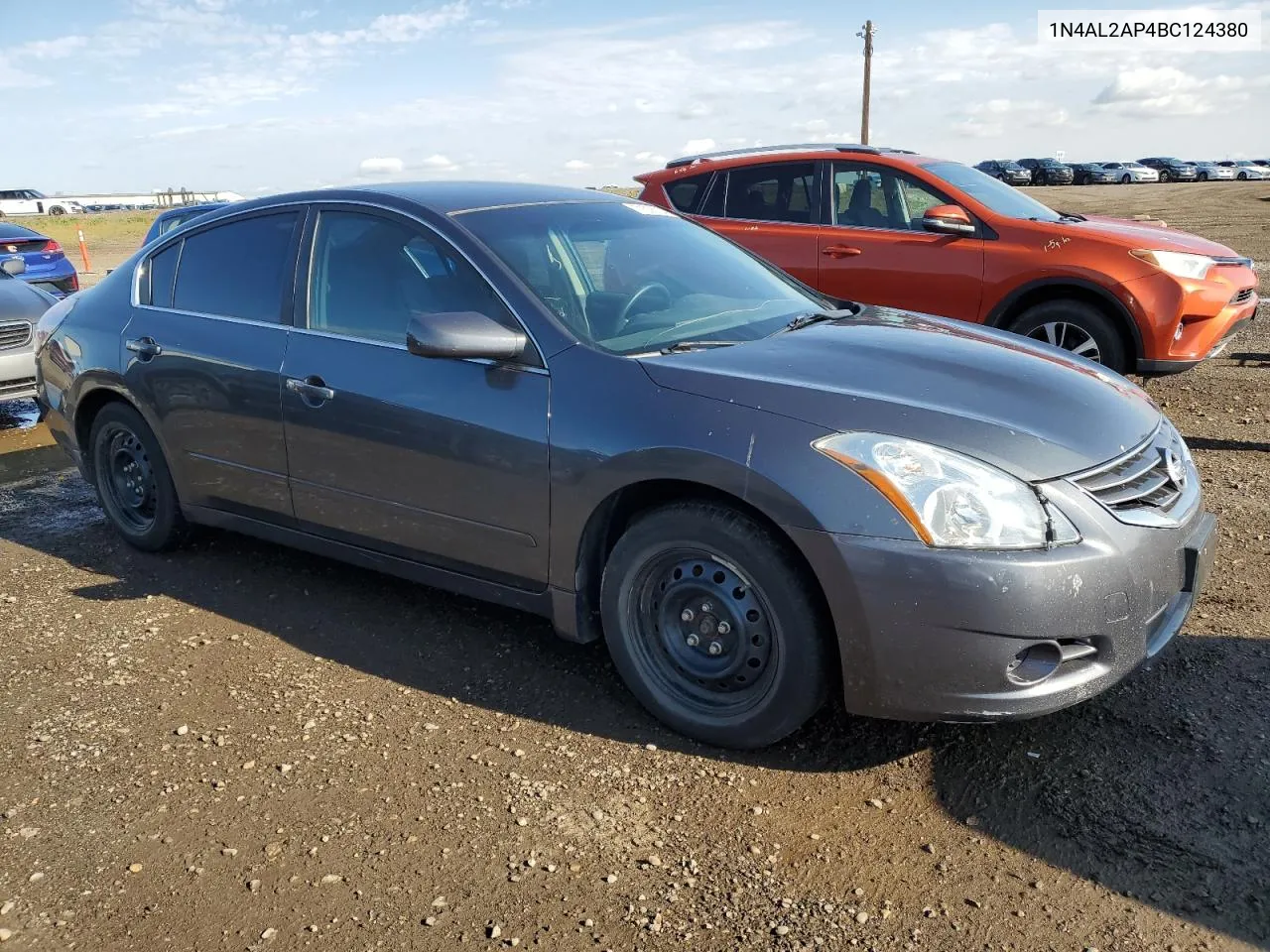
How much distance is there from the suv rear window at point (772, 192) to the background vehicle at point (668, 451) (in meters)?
3.60

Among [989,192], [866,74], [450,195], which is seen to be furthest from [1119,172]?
[450,195]

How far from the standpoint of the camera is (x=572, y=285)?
372cm

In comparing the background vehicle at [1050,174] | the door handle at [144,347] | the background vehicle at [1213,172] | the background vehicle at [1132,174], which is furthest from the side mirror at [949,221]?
the background vehicle at [1213,172]

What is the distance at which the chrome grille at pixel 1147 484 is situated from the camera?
2861 mm

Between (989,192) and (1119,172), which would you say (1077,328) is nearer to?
(989,192)

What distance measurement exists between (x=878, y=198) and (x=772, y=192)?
0.81 meters

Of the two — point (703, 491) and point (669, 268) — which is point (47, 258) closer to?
point (669, 268)

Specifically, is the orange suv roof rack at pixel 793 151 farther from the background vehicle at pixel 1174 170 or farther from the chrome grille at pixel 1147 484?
the background vehicle at pixel 1174 170

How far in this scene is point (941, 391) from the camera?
10.2ft

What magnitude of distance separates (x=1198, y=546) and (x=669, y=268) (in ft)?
6.65

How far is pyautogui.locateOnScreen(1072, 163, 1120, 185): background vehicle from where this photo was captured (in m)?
54.6

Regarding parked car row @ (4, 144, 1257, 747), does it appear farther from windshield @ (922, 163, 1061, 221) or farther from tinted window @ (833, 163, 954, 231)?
windshield @ (922, 163, 1061, 221)

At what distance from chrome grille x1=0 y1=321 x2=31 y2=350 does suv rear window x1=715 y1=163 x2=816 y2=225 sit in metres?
5.32

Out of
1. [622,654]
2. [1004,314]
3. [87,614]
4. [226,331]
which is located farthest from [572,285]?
[1004,314]
